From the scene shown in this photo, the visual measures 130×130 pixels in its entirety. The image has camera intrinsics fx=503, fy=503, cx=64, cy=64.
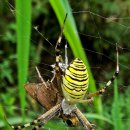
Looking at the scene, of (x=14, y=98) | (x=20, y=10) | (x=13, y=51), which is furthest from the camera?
(x=13, y=51)

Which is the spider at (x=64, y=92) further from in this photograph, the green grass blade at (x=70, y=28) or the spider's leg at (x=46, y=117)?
the green grass blade at (x=70, y=28)

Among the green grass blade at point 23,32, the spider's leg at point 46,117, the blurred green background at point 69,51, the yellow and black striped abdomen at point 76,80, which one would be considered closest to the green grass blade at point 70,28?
the blurred green background at point 69,51

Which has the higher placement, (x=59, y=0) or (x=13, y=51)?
(x=59, y=0)

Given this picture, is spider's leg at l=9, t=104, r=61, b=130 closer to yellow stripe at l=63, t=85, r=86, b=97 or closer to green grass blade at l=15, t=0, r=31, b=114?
green grass blade at l=15, t=0, r=31, b=114

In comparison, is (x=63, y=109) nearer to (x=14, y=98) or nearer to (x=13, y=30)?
(x=14, y=98)

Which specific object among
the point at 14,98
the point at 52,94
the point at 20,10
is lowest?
the point at 14,98

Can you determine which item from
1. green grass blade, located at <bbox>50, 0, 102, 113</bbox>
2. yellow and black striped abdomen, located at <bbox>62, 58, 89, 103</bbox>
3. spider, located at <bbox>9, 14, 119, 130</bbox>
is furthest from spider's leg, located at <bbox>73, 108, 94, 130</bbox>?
yellow and black striped abdomen, located at <bbox>62, 58, 89, 103</bbox>

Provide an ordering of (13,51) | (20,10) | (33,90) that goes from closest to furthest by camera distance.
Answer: (20,10)
(33,90)
(13,51)

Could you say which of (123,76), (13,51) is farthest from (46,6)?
(123,76)
